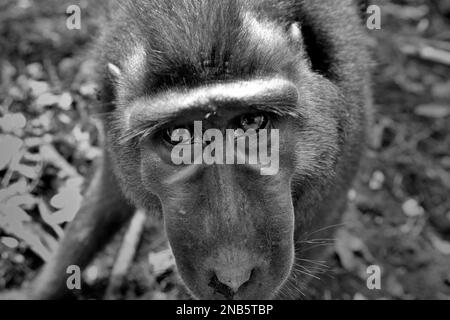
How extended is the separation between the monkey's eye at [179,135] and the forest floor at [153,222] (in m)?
0.91

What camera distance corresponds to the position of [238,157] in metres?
2.43

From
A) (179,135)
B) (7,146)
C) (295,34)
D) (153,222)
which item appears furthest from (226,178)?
(153,222)

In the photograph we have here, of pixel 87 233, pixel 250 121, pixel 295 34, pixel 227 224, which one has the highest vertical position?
pixel 295 34

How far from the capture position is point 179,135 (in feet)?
8.32

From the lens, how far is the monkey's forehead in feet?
8.16

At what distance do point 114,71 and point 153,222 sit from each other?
4.89 feet

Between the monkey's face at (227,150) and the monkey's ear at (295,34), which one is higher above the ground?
the monkey's ear at (295,34)

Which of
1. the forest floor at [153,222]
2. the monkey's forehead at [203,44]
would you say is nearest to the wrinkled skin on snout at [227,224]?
the monkey's forehead at [203,44]

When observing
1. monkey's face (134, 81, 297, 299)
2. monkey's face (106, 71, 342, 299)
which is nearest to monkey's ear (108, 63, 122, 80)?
monkey's face (106, 71, 342, 299)

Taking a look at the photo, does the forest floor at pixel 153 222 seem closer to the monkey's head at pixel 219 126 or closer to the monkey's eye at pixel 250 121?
the monkey's head at pixel 219 126

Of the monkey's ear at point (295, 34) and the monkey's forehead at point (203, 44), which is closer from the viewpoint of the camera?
the monkey's forehead at point (203, 44)

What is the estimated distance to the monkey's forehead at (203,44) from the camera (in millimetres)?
2488

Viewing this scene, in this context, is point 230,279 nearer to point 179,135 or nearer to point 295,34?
point 179,135
